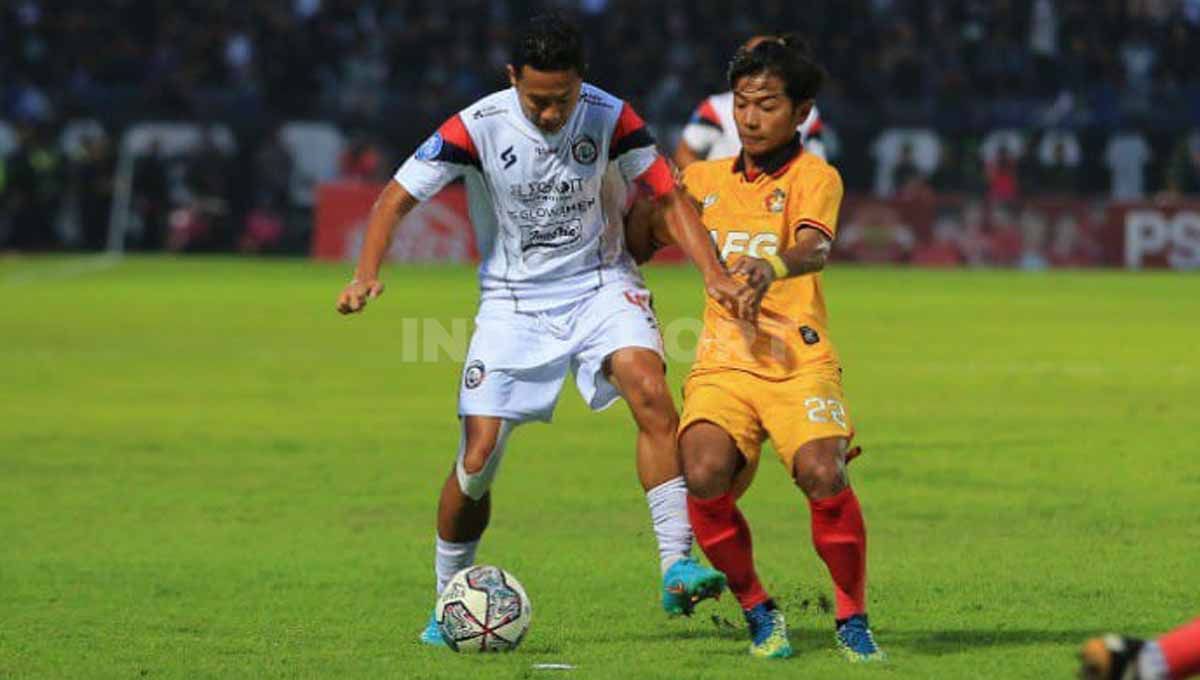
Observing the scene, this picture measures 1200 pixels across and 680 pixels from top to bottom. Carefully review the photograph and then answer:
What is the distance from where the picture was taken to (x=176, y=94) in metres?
36.2

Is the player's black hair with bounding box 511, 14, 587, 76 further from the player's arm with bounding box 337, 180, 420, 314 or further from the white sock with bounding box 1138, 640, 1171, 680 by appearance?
the white sock with bounding box 1138, 640, 1171, 680

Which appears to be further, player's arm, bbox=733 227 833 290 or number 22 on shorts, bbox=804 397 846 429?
number 22 on shorts, bbox=804 397 846 429

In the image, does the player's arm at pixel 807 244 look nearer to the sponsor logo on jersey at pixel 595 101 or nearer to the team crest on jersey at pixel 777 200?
the team crest on jersey at pixel 777 200

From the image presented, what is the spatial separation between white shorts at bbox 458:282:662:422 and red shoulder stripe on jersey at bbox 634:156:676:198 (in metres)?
0.41

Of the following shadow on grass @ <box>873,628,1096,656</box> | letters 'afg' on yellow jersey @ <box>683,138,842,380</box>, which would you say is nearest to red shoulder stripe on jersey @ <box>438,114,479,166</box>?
letters 'afg' on yellow jersey @ <box>683,138,842,380</box>

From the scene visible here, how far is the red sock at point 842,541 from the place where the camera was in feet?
23.9

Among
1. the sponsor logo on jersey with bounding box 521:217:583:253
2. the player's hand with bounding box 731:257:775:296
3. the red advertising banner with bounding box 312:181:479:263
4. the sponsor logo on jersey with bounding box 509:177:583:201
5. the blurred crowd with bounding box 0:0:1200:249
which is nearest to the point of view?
the player's hand with bounding box 731:257:775:296

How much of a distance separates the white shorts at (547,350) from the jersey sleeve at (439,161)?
21.5 inches

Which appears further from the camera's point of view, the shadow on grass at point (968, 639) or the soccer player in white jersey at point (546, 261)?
the soccer player in white jersey at point (546, 261)

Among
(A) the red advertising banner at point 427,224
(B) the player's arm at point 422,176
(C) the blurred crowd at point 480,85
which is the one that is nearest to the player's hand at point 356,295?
(B) the player's arm at point 422,176

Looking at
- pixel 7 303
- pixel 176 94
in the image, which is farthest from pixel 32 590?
pixel 176 94

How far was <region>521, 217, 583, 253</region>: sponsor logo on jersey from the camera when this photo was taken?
825 cm

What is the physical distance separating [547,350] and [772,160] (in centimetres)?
107

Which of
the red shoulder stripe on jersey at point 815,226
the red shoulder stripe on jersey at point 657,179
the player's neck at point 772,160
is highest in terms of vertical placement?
the player's neck at point 772,160
